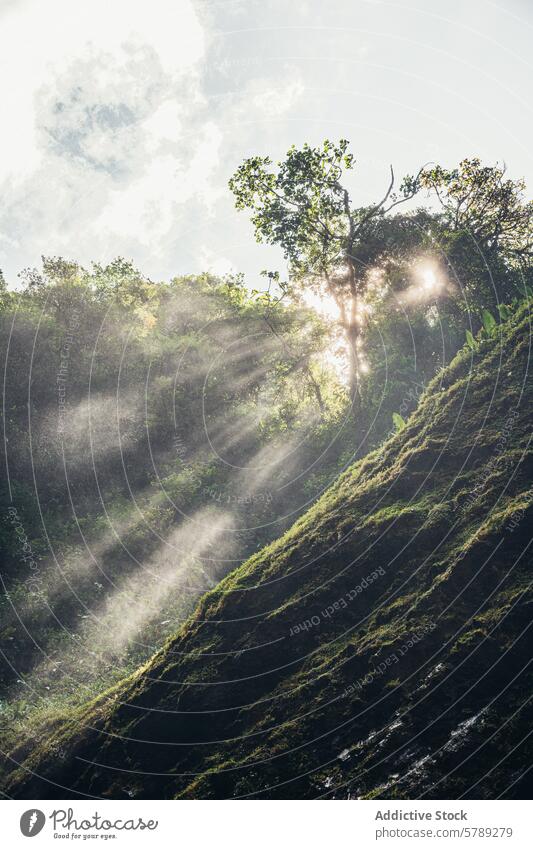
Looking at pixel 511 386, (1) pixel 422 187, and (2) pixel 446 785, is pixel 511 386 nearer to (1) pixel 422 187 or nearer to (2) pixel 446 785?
(2) pixel 446 785

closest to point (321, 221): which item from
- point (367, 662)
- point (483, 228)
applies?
point (483, 228)

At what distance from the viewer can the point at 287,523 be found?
2483 centimetres

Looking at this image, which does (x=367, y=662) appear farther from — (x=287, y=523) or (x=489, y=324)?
(x=287, y=523)

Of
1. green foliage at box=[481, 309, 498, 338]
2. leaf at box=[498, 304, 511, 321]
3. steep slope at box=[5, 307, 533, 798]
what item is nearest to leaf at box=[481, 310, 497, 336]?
green foliage at box=[481, 309, 498, 338]

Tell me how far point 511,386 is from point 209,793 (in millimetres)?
8782

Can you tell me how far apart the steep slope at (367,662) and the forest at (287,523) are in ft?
0.12

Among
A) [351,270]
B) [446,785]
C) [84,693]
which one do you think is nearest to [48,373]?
[351,270]

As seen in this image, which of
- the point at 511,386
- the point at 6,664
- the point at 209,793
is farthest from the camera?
the point at 6,664

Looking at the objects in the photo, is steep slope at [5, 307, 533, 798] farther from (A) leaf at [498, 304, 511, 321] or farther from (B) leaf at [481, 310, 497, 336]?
(A) leaf at [498, 304, 511, 321]

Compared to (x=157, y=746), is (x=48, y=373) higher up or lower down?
higher up

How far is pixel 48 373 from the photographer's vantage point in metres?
32.4
